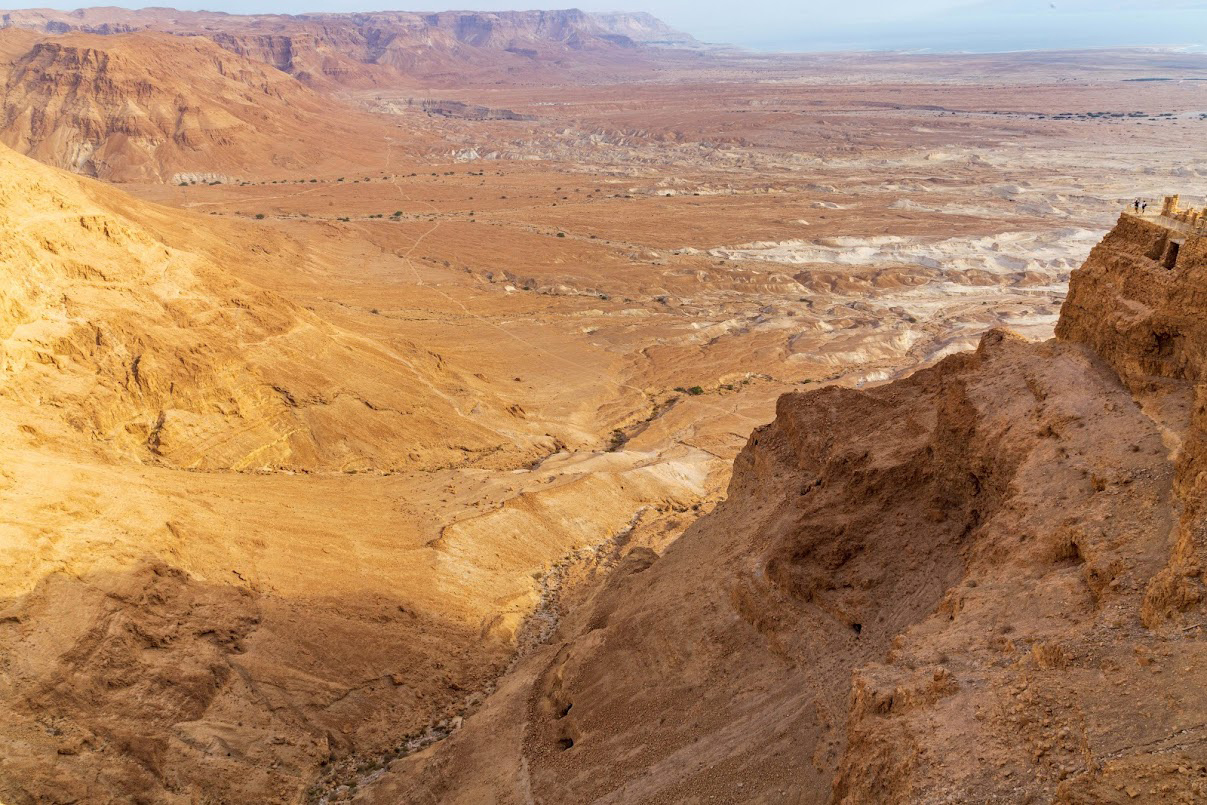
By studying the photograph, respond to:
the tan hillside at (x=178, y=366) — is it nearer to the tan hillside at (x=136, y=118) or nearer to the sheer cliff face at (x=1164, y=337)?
the sheer cliff face at (x=1164, y=337)

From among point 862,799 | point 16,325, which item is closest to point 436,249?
point 16,325

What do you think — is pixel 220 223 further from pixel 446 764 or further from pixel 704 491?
pixel 446 764

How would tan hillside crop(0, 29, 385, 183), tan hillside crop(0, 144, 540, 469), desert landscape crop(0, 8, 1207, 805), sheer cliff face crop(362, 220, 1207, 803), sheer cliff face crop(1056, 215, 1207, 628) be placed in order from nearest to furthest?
sheer cliff face crop(362, 220, 1207, 803) < sheer cliff face crop(1056, 215, 1207, 628) < desert landscape crop(0, 8, 1207, 805) < tan hillside crop(0, 144, 540, 469) < tan hillside crop(0, 29, 385, 183)

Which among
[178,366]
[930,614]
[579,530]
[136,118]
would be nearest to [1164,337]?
[930,614]

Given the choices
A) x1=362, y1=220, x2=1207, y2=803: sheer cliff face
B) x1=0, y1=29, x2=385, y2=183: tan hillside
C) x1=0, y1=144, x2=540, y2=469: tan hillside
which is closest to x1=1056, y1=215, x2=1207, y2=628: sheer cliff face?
x1=362, y1=220, x2=1207, y2=803: sheer cliff face

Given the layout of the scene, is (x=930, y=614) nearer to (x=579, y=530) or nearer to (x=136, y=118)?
(x=579, y=530)

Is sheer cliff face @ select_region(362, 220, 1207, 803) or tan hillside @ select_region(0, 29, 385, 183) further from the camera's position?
tan hillside @ select_region(0, 29, 385, 183)

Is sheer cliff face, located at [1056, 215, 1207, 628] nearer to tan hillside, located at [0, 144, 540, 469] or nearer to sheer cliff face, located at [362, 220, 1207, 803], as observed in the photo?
sheer cliff face, located at [362, 220, 1207, 803]

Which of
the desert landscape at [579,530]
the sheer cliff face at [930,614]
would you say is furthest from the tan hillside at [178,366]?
the sheer cliff face at [930,614]
